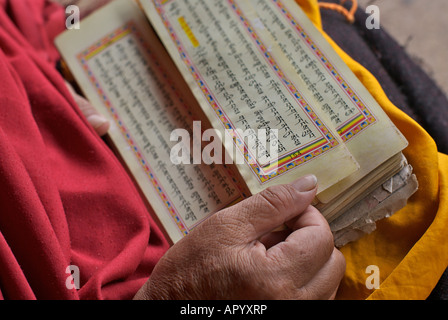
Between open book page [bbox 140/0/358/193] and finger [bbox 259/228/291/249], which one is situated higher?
open book page [bbox 140/0/358/193]

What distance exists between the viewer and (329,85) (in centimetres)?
73

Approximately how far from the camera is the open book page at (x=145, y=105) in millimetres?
762

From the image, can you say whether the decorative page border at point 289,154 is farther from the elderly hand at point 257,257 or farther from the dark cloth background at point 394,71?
the dark cloth background at point 394,71

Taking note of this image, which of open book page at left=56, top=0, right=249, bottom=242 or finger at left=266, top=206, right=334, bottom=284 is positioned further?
open book page at left=56, top=0, right=249, bottom=242

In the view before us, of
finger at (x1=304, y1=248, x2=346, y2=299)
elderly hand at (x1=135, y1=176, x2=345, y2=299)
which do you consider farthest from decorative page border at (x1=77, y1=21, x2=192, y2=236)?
finger at (x1=304, y1=248, x2=346, y2=299)

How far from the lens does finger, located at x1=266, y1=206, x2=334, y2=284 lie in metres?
0.60

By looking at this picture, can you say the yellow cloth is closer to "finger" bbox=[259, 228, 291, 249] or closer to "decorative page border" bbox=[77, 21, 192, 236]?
"finger" bbox=[259, 228, 291, 249]

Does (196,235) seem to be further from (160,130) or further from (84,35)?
(84,35)

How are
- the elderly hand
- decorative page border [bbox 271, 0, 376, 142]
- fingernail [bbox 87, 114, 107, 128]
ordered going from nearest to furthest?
the elderly hand < decorative page border [bbox 271, 0, 376, 142] < fingernail [bbox 87, 114, 107, 128]

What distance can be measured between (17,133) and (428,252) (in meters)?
0.64

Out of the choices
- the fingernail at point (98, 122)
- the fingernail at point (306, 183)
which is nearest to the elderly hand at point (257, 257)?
the fingernail at point (306, 183)

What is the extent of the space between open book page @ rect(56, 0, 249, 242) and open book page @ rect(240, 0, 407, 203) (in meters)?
0.17

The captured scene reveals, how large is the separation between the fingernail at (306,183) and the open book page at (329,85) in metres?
0.03
